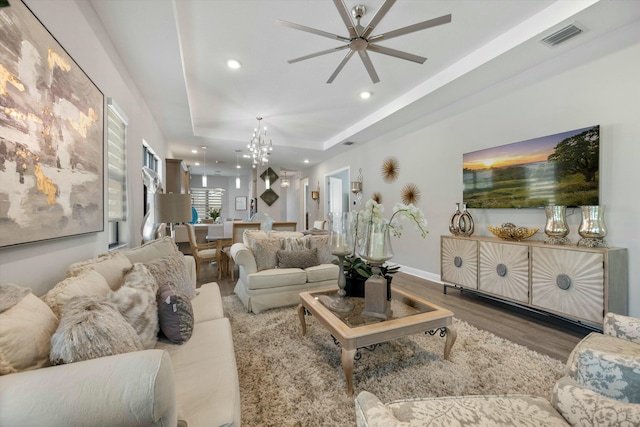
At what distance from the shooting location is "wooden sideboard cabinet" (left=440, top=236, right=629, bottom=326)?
2156 mm

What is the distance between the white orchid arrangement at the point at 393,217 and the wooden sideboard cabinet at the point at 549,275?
159cm

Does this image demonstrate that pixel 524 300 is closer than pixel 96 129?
No

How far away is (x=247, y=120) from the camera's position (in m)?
4.87

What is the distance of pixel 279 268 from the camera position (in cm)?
313

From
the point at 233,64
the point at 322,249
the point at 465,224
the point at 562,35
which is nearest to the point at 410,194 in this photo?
the point at 465,224

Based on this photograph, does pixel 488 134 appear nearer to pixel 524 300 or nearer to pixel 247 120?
pixel 524 300

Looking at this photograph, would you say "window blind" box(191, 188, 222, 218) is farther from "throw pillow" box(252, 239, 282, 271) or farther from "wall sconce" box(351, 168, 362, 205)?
"throw pillow" box(252, 239, 282, 271)

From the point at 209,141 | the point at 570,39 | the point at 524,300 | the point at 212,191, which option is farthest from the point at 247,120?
the point at 212,191

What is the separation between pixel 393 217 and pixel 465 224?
2.26m

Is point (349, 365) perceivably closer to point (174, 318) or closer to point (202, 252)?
point (174, 318)

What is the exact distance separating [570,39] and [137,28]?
12.6ft

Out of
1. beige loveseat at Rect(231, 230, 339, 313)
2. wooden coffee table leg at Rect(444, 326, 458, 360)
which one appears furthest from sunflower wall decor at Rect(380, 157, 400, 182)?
wooden coffee table leg at Rect(444, 326, 458, 360)

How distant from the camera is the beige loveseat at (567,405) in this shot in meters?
0.75

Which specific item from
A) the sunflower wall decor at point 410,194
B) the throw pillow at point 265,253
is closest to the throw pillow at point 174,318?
the throw pillow at point 265,253
